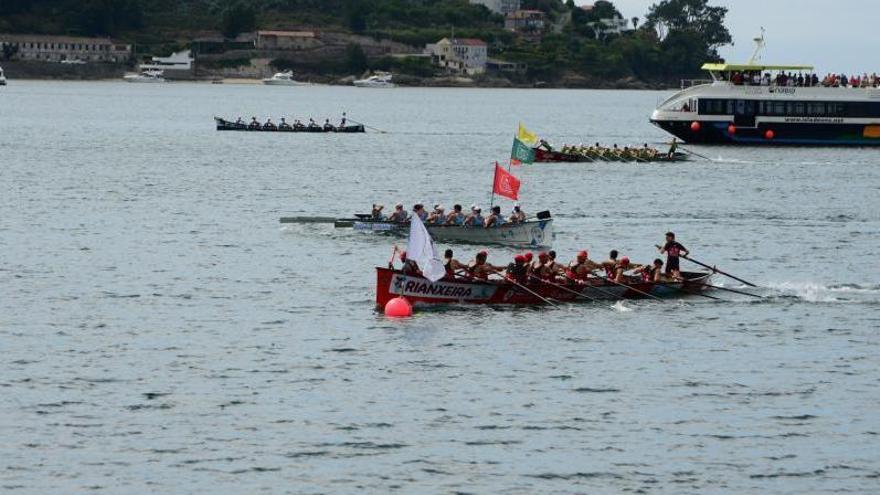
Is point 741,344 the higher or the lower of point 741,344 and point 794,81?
the lower

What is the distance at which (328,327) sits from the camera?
170 feet

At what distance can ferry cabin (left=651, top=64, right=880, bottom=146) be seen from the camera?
5059 inches

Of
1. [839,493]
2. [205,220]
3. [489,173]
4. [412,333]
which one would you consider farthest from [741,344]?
[489,173]

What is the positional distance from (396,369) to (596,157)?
80.4 meters

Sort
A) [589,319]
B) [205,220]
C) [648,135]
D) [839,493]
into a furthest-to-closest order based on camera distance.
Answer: [648,135] → [205,220] → [589,319] → [839,493]

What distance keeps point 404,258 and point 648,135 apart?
136 m

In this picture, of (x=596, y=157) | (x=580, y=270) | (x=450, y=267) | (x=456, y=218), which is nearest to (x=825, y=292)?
(x=580, y=270)

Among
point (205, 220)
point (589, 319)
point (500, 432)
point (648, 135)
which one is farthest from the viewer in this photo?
point (648, 135)

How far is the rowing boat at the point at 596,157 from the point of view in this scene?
12319cm

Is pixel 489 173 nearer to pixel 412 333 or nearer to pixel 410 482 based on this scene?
pixel 412 333

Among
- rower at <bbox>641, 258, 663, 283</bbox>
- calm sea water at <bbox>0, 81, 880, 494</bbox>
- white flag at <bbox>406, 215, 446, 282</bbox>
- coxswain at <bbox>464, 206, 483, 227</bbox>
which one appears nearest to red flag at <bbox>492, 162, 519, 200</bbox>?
coxswain at <bbox>464, 206, 483, 227</bbox>

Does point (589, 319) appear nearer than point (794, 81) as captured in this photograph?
Yes

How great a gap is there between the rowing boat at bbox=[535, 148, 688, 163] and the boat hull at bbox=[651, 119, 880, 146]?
16.2 ft

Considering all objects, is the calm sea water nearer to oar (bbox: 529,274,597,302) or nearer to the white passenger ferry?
oar (bbox: 529,274,597,302)
